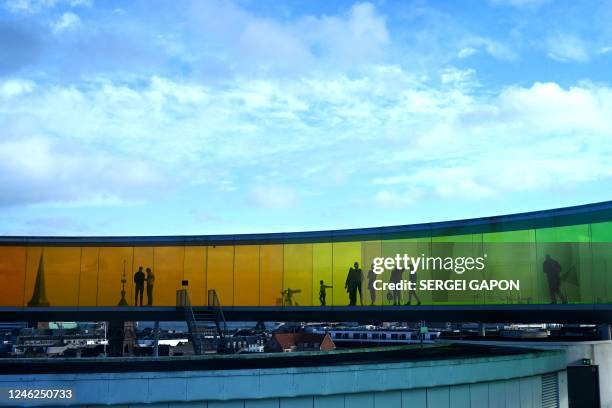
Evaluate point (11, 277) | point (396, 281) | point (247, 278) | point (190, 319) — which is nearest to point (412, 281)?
point (396, 281)

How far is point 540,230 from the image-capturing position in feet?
96.2

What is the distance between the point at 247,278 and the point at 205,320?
342cm

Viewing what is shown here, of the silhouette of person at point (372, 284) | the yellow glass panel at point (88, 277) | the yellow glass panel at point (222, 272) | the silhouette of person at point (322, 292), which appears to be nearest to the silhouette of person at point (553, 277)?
the silhouette of person at point (372, 284)

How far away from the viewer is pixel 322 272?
36.0m

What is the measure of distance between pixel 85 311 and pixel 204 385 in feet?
82.8

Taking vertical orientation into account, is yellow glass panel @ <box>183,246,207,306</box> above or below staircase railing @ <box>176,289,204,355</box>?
above

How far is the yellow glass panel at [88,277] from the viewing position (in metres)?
37.6

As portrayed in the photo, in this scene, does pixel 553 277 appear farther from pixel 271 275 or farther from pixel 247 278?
pixel 247 278

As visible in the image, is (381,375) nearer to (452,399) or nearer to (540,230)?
(452,399)

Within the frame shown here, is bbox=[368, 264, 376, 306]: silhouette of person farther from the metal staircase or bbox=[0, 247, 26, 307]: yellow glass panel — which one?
bbox=[0, 247, 26, 307]: yellow glass panel

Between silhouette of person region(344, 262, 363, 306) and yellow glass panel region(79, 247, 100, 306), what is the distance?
48.2 feet

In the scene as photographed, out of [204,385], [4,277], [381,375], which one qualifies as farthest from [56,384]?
[4,277]

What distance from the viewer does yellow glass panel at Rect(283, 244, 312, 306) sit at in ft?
119

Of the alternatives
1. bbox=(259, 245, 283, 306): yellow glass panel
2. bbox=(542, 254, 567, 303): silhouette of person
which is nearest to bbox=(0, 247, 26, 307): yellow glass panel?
bbox=(259, 245, 283, 306): yellow glass panel
